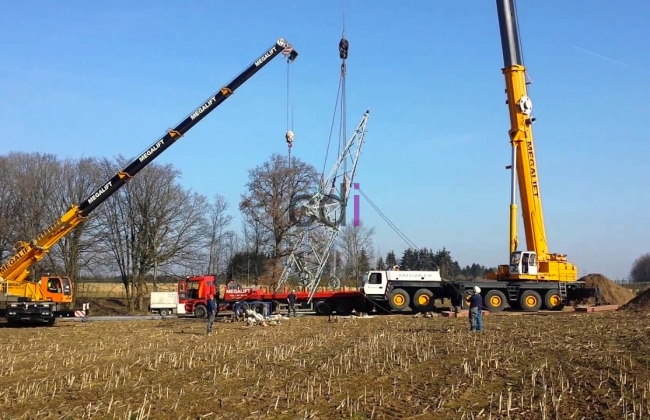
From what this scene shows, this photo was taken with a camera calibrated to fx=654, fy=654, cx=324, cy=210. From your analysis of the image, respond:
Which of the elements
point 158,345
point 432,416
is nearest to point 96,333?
point 158,345

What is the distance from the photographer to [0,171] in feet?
178

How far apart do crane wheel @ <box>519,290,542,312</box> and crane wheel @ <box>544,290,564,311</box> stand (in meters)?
0.40

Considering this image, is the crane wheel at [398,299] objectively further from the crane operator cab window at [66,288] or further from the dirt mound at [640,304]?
the crane operator cab window at [66,288]

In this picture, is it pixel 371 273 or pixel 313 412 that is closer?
pixel 313 412

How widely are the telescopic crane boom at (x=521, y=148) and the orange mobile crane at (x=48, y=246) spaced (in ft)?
42.7

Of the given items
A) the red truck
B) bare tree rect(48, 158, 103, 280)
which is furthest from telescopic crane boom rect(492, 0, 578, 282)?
bare tree rect(48, 158, 103, 280)

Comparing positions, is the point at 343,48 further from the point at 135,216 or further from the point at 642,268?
the point at 642,268

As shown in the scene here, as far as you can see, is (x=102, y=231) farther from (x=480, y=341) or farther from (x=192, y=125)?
(x=480, y=341)

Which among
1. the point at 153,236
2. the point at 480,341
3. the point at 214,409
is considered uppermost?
the point at 153,236

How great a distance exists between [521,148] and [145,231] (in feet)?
118

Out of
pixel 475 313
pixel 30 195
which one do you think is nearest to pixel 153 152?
pixel 475 313

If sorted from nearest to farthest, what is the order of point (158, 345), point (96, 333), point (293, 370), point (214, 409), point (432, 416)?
point (432, 416)
point (214, 409)
point (293, 370)
point (158, 345)
point (96, 333)

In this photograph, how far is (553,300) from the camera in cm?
3484

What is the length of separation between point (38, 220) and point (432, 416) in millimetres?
50449
